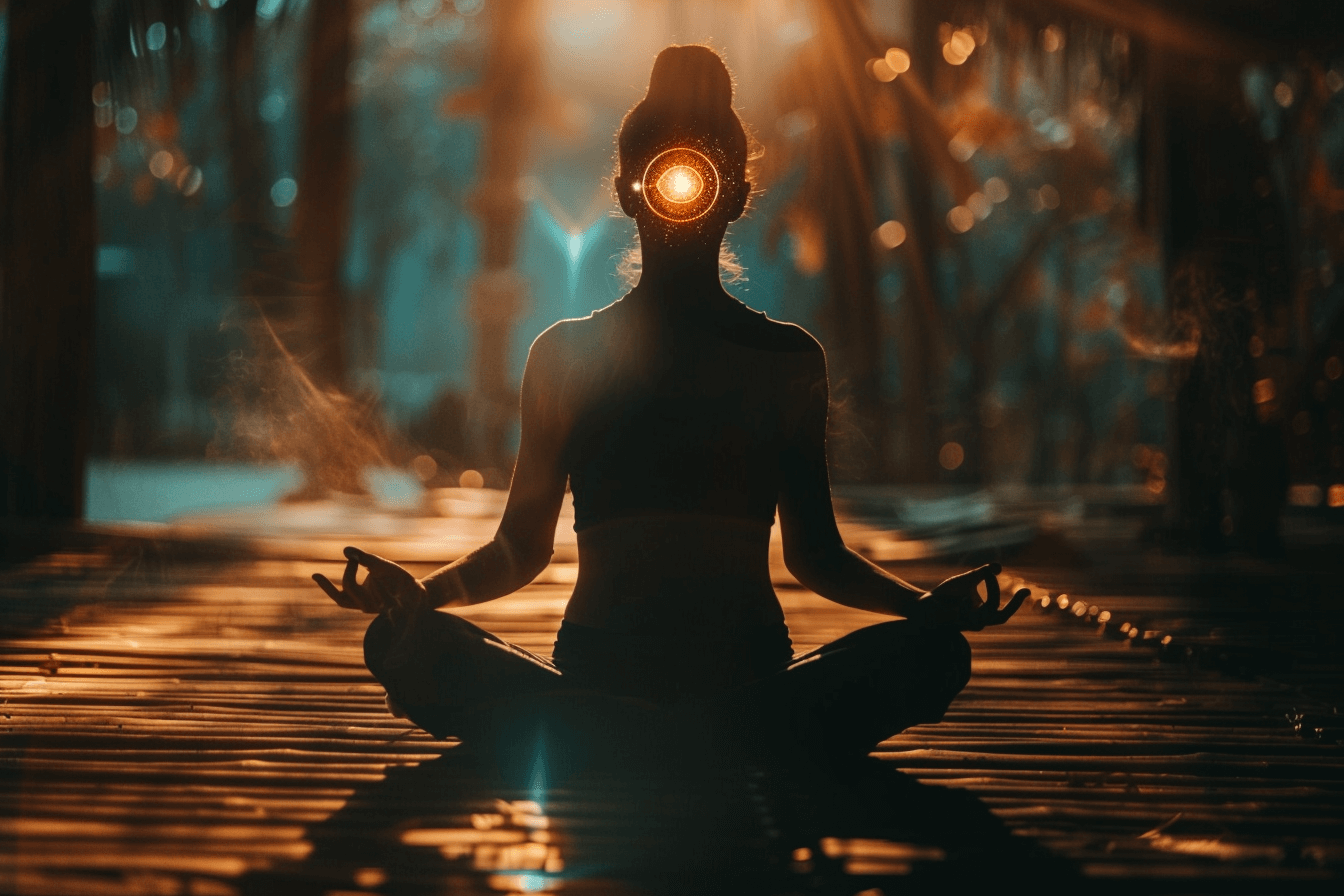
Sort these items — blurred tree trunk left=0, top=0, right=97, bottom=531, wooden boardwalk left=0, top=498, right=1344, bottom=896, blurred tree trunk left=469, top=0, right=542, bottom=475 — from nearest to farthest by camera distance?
wooden boardwalk left=0, top=498, right=1344, bottom=896 → blurred tree trunk left=0, top=0, right=97, bottom=531 → blurred tree trunk left=469, top=0, right=542, bottom=475

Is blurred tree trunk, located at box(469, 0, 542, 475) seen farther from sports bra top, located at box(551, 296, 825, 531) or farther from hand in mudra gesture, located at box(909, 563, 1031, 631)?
hand in mudra gesture, located at box(909, 563, 1031, 631)

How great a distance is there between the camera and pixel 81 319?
5.24 meters

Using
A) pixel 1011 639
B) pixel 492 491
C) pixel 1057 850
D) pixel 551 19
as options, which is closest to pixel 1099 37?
pixel 1011 639

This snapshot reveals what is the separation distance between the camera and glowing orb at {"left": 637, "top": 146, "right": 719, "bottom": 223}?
5.69 feet

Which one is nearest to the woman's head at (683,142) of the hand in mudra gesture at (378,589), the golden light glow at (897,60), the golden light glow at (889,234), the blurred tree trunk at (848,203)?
the hand in mudra gesture at (378,589)

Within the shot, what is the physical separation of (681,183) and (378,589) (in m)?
0.65

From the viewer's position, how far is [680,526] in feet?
5.86

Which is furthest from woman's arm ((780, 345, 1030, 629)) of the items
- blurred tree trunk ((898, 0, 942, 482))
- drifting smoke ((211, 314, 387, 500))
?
drifting smoke ((211, 314, 387, 500))

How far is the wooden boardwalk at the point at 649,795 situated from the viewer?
1406 mm

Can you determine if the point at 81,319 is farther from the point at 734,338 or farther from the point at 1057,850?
the point at 1057,850

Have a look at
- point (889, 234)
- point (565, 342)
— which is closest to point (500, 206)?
point (889, 234)

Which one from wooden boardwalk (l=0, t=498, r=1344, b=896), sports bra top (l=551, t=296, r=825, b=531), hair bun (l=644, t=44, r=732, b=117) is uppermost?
hair bun (l=644, t=44, r=732, b=117)

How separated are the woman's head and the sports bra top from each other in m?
0.15

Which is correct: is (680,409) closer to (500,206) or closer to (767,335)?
(767,335)
